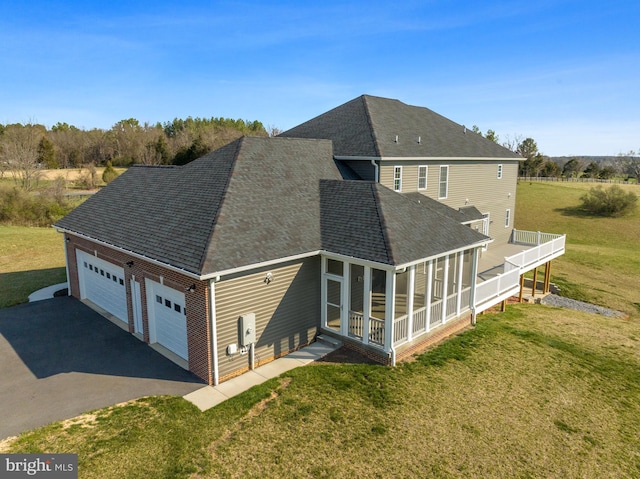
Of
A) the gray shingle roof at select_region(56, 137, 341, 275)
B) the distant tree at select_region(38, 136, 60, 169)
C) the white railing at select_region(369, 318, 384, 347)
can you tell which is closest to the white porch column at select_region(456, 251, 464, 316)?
the white railing at select_region(369, 318, 384, 347)

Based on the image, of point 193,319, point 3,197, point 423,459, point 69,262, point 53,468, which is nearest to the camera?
point 53,468

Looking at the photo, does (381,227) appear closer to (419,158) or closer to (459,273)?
(459,273)

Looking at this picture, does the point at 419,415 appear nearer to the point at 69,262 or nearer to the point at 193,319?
the point at 193,319

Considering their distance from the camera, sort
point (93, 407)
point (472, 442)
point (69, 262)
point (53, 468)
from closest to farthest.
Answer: point (53, 468) < point (472, 442) < point (93, 407) < point (69, 262)

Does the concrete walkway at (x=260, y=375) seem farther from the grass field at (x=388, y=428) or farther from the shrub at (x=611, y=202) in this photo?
the shrub at (x=611, y=202)

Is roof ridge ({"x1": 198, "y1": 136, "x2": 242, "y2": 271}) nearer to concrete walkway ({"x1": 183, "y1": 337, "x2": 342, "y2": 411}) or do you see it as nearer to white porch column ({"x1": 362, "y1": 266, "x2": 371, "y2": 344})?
concrete walkway ({"x1": 183, "y1": 337, "x2": 342, "y2": 411})

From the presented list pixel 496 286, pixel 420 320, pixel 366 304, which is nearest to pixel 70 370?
pixel 366 304

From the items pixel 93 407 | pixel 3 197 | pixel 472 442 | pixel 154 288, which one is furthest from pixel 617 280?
pixel 3 197
